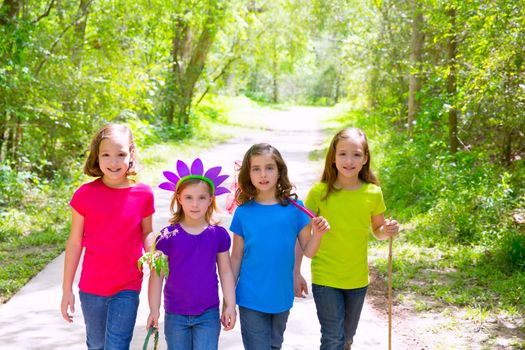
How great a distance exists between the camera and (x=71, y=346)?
519 centimetres

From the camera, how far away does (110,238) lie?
361 cm

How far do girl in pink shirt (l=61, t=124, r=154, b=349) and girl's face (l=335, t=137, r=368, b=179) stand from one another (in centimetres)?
123

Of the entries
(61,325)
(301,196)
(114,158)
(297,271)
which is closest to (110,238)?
(114,158)

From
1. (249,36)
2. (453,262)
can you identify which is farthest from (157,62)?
(453,262)

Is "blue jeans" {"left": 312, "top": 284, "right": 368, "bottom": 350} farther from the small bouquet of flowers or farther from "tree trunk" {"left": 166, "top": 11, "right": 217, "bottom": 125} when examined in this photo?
"tree trunk" {"left": 166, "top": 11, "right": 217, "bottom": 125}

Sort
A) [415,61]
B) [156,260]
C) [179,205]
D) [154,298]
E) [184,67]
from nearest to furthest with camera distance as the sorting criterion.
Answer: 1. [156,260]
2. [154,298]
3. [179,205]
4. [415,61]
5. [184,67]

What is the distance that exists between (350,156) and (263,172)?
0.66 meters

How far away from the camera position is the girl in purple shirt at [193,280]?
3.52 metres

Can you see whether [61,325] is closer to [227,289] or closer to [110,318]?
[110,318]

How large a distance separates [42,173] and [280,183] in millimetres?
9385

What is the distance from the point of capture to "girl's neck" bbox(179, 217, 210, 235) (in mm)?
3627

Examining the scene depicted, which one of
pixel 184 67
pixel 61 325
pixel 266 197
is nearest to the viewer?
pixel 266 197

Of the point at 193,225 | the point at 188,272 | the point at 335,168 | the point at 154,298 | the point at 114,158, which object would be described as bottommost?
the point at 154,298

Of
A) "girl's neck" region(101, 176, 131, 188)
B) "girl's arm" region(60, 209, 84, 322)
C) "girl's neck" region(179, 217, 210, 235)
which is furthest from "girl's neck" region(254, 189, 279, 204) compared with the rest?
"girl's arm" region(60, 209, 84, 322)
